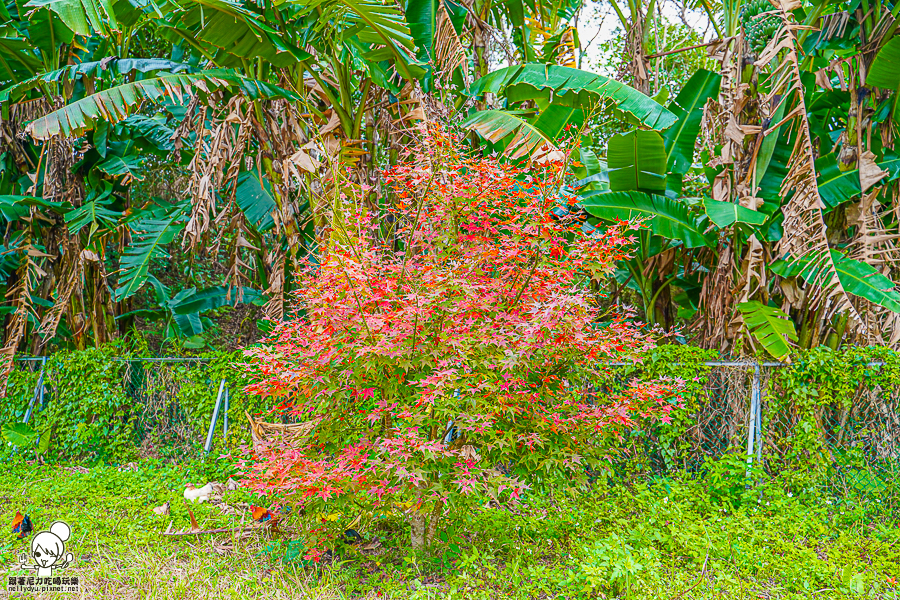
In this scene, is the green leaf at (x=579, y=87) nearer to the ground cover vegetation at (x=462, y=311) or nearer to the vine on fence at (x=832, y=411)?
the ground cover vegetation at (x=462, y=311)

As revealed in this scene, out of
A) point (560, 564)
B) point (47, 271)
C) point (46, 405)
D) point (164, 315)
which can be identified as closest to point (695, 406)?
point (560, 564)

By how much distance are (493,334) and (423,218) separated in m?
0.98

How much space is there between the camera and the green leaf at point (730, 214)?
16.0ft

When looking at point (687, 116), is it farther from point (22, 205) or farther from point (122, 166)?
point (22, 205)

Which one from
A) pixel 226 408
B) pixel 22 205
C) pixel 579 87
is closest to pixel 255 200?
pixel 226 408

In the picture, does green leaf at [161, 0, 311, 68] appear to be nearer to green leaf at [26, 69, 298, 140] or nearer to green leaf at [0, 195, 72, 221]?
green leaf at [26, 69, 298, 140]

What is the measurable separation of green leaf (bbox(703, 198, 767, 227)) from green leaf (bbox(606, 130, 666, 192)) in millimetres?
563

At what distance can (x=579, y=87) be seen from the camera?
18.2 feet

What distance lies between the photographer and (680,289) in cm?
695

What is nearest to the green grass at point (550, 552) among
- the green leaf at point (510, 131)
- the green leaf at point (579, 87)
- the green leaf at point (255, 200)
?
the green leaf at point (510, 131)

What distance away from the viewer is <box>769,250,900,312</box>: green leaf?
4.58m

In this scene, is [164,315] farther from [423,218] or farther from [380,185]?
[423,218]

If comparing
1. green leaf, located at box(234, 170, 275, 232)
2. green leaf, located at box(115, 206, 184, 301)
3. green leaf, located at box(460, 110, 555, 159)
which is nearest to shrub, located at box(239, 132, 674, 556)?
green leaf, located at box(460, 110, 555, 159)

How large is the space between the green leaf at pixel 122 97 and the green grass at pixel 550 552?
3.43 m
